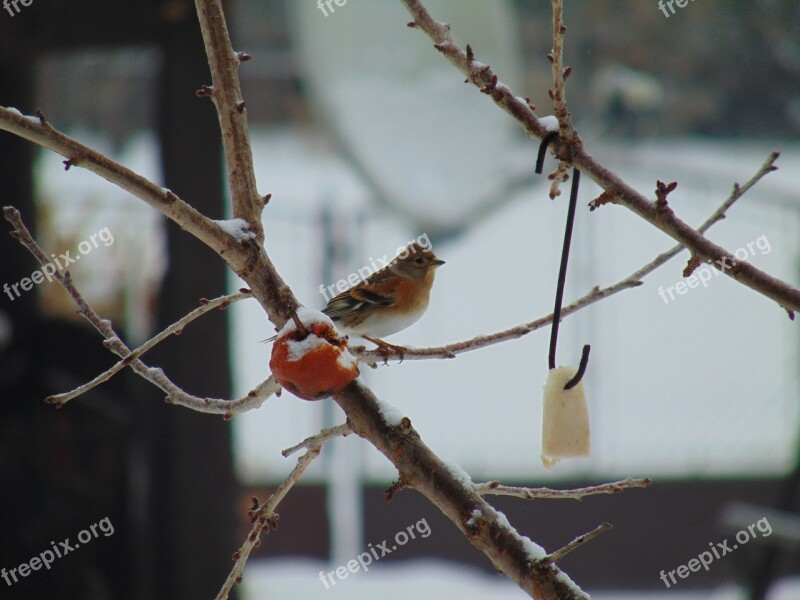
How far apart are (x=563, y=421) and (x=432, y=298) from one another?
3.56 metres

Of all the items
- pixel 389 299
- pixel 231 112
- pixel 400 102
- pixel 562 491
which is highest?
pixel 400 102

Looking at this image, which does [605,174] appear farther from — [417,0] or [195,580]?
[195,580]

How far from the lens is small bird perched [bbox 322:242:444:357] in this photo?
210 centimetres

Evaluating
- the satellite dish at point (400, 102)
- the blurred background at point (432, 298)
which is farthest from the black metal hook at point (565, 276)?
the satellite dish at point (400, 102)

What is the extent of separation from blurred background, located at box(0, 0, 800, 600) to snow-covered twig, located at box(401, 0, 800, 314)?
207 centimetres

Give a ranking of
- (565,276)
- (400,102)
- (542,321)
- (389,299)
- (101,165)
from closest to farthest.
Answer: (101,165) < (565,276) < (542,321) < (389,299) < (400,102)

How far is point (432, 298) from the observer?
4.56 m

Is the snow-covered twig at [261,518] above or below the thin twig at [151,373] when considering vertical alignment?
below

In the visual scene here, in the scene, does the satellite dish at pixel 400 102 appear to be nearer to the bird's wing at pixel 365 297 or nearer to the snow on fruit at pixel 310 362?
the bird's wing at pixel 365 297

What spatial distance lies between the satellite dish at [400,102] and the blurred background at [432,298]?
0.04 feet

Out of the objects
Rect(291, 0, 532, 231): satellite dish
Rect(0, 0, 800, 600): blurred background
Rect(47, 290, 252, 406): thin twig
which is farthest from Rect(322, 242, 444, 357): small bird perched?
Rect(291, 0, 532, 231): satellite dish

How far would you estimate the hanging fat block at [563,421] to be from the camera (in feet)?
3.29

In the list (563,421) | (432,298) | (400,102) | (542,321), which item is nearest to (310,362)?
(563,421)

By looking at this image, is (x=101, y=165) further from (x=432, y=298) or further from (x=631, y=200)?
(x=432, y=298)
